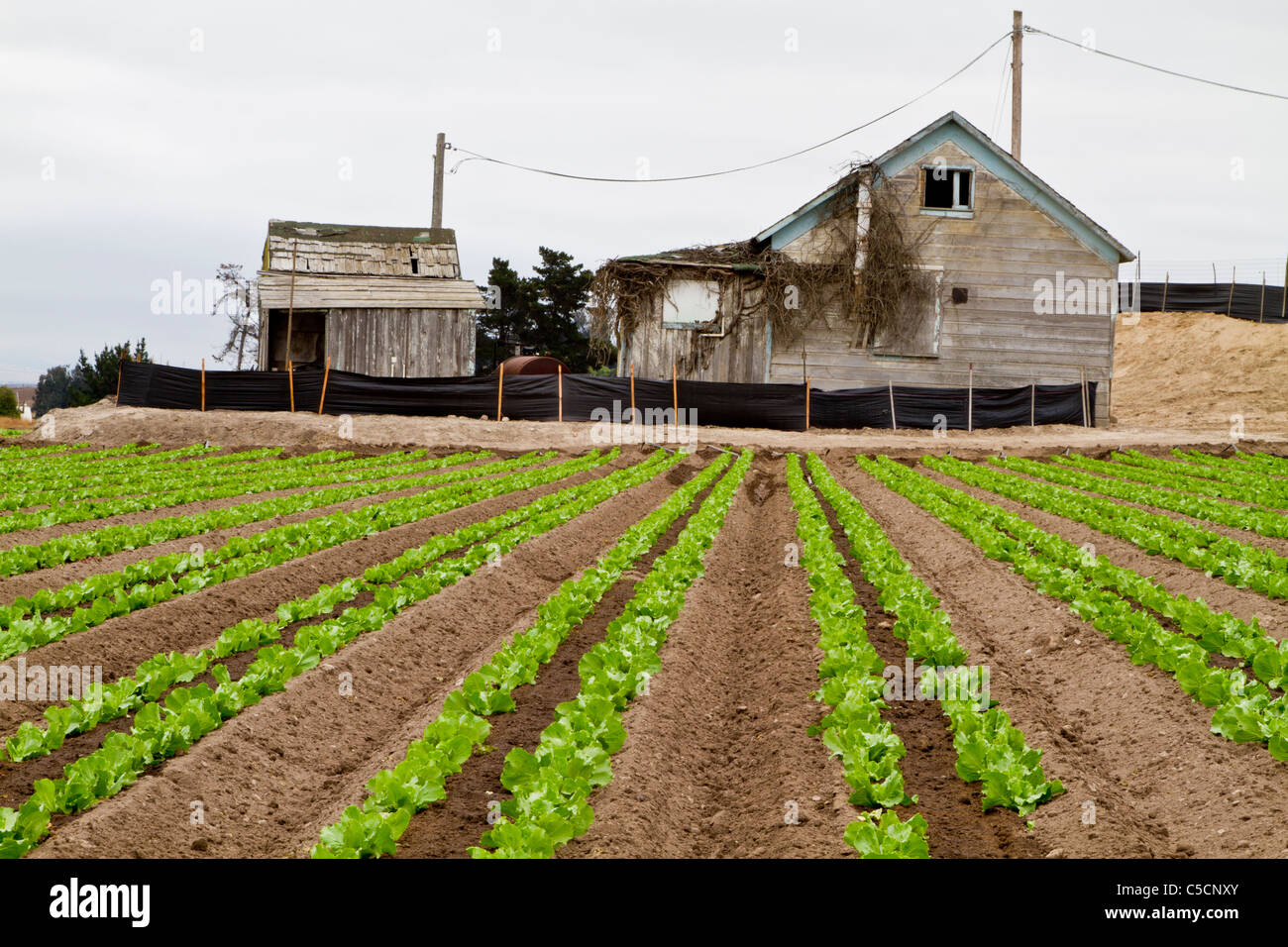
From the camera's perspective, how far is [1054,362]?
32.9 m

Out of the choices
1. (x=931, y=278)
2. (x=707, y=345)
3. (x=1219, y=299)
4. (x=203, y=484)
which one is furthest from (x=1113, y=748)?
(x=1219, y=299)

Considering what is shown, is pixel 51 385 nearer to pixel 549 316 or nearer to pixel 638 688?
pixel 549 316

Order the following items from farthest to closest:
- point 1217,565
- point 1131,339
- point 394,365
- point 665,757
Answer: point 1131,339 → point 394,365 → point 1217,565 → point 665,757

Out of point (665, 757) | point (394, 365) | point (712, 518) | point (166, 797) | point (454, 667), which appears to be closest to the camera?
point (166, 797)

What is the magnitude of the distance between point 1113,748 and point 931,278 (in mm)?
27824

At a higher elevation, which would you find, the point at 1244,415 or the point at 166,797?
the point at 1244,415

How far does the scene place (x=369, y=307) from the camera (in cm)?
3516

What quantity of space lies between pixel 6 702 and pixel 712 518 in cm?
938

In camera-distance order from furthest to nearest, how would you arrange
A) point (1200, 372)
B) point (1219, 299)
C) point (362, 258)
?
point (1219, 299)
point (1200, 372)
point (362, 258)

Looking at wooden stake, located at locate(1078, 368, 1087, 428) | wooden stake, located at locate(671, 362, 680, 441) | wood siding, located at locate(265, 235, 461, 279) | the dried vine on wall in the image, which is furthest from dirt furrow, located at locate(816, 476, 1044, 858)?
wood siding, located at locate(265, 235, 461, 279)

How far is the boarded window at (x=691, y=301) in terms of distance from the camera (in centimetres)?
3331

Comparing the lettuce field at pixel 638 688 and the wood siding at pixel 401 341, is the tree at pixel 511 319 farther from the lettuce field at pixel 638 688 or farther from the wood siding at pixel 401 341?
the lettuce field at pixel 638 688
